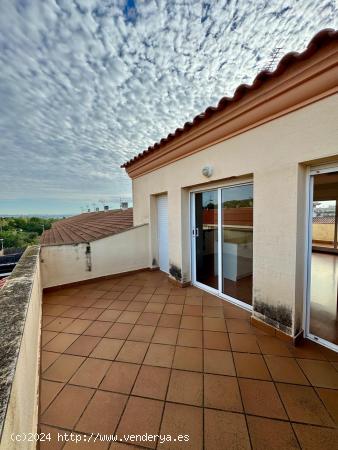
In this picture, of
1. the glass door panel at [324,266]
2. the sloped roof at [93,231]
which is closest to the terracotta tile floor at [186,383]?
the glass door panel at [324,266]

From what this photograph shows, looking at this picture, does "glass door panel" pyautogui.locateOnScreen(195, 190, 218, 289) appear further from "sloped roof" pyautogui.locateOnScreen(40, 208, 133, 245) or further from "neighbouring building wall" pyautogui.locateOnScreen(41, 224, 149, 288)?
"sloped roof" pyautogui.locateOnScreen(40, 208, 133, 245)

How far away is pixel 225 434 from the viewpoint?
173 cm

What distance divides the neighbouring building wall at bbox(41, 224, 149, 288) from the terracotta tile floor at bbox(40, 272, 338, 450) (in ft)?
5.50

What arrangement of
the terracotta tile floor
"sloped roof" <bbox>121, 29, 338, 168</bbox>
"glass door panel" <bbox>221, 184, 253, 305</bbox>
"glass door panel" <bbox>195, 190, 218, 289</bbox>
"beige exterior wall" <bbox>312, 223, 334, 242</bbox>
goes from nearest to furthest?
the terracotta tile floor
"sloped roof" <bbox>121, 29, 338, 168</bbox>
"glass door panel" <bbox>221, 184, 253, 305</bbox>
"glass door panel" <bbox>195, 190, 218, 289</bbox>
"beige exterior wall" <bbox>312, 223, 334, 242</bbox>

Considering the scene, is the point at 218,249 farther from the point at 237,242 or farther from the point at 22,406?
the point at 22,406

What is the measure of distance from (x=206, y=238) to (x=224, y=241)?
2.54 feet

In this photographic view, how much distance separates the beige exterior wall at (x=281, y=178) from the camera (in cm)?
244

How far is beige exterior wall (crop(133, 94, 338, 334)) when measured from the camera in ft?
8.02

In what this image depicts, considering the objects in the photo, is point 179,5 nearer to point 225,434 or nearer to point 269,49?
point 269,49

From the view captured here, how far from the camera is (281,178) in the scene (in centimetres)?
285

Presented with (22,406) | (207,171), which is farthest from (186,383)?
(207,171)

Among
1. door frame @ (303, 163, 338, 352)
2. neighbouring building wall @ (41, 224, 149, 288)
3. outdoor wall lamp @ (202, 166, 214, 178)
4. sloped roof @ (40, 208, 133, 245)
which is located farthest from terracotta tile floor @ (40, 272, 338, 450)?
sloped roof @ (40, 208, 133, 245)

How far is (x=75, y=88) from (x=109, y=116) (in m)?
1.68

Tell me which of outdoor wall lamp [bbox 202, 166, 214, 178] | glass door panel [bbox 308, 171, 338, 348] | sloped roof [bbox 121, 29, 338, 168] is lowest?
glass door panel [bbox 308, 171, 338, 348]
